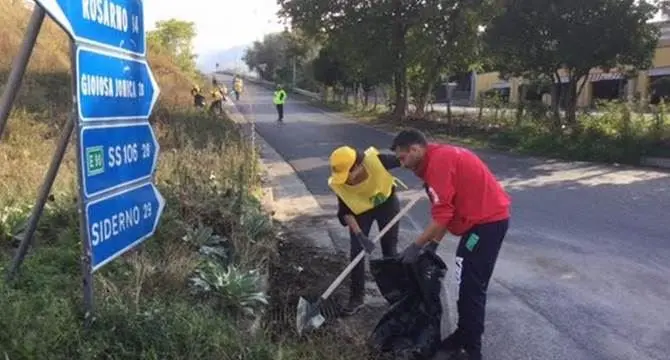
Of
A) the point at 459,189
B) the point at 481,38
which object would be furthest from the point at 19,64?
the point at 481,38

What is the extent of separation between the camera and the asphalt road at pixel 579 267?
4824mm

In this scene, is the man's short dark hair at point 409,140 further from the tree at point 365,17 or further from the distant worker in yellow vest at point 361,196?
the tree at point 365,17

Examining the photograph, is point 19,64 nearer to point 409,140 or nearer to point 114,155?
point 114,155

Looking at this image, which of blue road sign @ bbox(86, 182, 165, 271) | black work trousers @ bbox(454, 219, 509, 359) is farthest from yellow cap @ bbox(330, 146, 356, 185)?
blue road sign @ bbox(86, 182, 165, 271)

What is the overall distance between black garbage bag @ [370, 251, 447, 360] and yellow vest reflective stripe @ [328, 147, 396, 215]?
3.07 feet

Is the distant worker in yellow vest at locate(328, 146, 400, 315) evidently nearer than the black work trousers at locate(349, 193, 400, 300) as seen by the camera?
Yes

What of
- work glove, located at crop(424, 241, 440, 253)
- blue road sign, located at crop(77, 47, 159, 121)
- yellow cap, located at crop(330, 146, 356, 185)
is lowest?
work glove, located at crop(424, 241, 440, 253)

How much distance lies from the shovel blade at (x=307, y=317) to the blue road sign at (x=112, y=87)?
161 centimetres

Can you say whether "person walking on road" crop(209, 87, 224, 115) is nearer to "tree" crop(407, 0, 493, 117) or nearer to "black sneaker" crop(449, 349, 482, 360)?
"tree" crop(407, 0, 493, 117)

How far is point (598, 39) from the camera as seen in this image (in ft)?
62.2

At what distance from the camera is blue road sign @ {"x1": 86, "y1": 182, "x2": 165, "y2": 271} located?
324cm

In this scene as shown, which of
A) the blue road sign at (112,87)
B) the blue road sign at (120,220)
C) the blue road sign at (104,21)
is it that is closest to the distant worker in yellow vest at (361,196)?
the blue road sign at (120,220)

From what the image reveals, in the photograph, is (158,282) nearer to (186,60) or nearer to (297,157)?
(297,157)

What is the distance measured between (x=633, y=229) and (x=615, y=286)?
2840 mm
